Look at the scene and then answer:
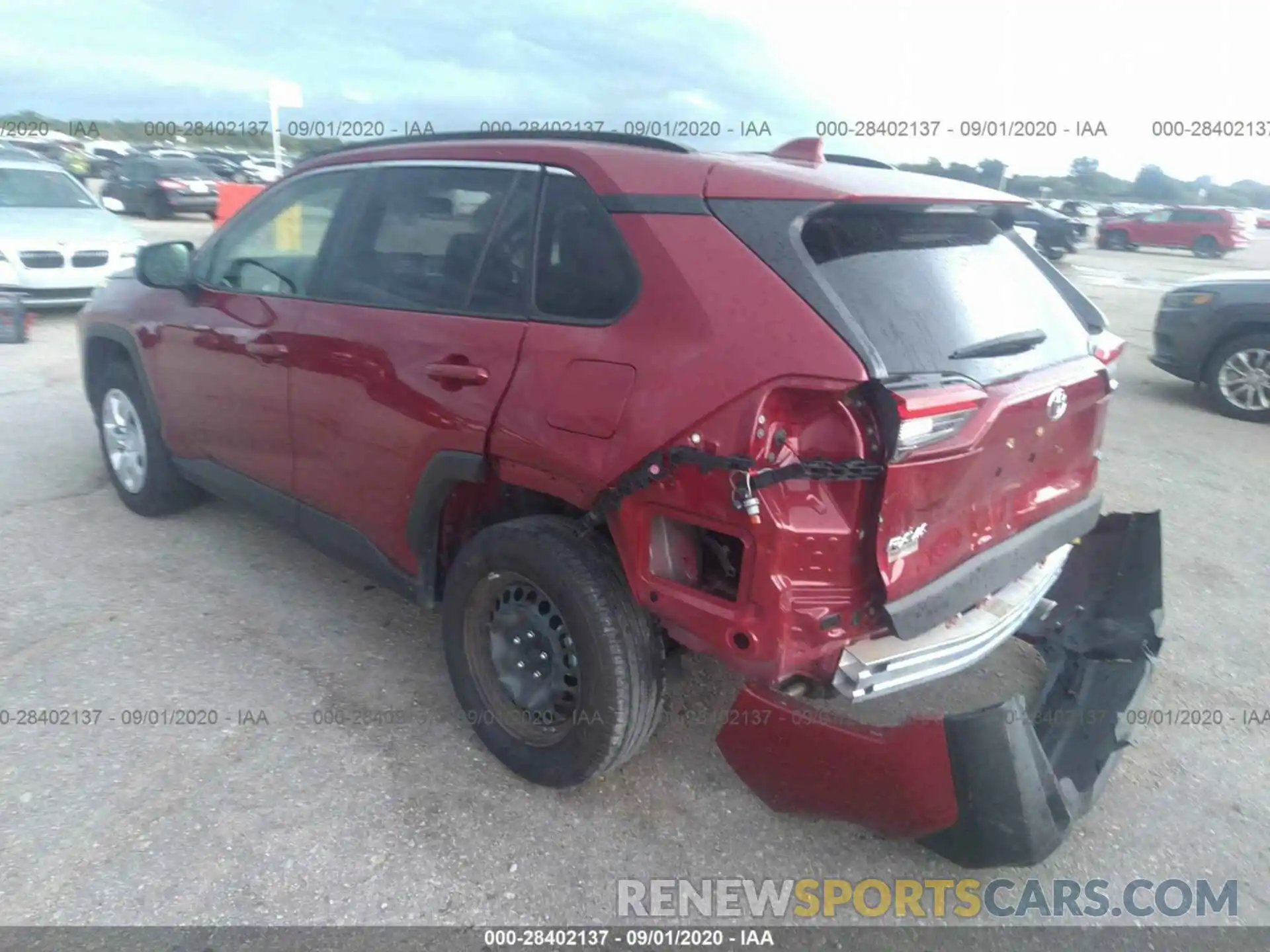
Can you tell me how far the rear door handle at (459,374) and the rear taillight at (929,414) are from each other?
1248 mm

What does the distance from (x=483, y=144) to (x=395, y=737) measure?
2.02 metres

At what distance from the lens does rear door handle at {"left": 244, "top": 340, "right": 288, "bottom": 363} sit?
3.61 metres

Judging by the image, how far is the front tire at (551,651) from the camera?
2.68 m

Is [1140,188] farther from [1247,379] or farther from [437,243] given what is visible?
[437,243]

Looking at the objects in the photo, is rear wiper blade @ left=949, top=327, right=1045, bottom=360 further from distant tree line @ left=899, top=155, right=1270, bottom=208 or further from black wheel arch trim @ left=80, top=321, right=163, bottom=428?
distant tree line @ left=899, top=155, right=1270, bottom=208

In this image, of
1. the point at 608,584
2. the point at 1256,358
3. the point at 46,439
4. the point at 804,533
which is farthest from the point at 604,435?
the point at 1256,358

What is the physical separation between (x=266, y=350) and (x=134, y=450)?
1664 millimetres

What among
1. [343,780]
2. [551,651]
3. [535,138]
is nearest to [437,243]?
[535,138]

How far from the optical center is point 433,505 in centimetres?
312

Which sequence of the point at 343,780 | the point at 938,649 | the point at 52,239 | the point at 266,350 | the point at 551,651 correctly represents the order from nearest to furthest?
the point at 938,649
the point at 551,651
the point at 343,780
the point at 266,350
the point at 52,239

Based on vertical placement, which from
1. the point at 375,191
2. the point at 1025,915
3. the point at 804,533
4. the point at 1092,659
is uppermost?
the point at 375,191

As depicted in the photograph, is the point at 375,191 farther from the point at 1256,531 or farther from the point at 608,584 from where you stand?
the point at 1256,531

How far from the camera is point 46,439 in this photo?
19.9 feet

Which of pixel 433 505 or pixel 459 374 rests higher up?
pixel 459 374
